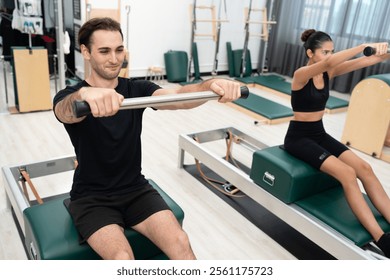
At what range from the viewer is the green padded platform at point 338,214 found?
2057mm

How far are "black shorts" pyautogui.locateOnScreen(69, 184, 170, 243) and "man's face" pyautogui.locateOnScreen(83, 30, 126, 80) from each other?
0.55m

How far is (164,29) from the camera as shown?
235 inches

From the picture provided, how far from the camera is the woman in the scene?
2.16 meters

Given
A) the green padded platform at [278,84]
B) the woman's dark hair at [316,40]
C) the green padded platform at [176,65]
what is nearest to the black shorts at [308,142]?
the woman's dark hair at [316,40]

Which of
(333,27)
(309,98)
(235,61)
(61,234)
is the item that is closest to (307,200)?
(309,98)

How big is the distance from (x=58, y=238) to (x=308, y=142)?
1615 mm

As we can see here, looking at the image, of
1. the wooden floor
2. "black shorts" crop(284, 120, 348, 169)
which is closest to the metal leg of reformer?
the wooden floor

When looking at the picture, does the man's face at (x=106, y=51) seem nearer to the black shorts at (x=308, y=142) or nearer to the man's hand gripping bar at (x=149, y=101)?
the man's hand gripping bar at (x=149, y=101)

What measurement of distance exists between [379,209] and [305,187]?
437 millimetres

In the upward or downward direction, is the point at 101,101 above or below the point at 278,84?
above

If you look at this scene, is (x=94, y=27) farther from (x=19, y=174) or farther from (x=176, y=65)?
(x=176, y=65)

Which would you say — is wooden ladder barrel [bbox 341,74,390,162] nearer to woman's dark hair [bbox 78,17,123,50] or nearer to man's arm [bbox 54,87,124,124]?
woman's dark hair [bbox 78,17,123,50]
